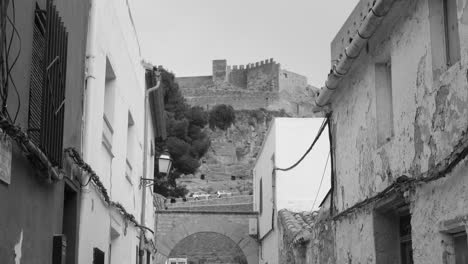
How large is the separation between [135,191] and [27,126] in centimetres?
829

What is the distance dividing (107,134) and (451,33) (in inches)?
187

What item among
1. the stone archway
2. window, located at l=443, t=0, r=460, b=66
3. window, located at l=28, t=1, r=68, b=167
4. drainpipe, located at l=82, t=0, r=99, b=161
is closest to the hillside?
the stone archway

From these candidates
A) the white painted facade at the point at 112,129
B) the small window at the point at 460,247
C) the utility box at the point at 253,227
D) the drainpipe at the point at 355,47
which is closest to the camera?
the small window at the point at 460,247

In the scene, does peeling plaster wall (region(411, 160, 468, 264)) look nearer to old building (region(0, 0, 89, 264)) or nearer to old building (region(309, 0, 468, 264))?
old building (region(309, 0, 468, 264))

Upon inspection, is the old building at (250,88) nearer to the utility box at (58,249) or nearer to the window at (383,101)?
the window at (383,101)

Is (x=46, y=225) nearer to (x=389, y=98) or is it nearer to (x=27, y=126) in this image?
(x=27, y=126)

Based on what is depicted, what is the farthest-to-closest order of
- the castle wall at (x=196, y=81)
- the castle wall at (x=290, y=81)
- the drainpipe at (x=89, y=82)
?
the castle wall at (x=196, y=81) < the castle wall at (x=290, y=81) < the drainpipe at (x=89, y=82)

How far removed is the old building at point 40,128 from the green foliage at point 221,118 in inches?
2878

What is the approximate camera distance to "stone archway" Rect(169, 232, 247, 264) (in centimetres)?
4100

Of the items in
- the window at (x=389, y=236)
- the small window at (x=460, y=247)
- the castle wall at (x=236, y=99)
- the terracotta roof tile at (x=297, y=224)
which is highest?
the castle wall at (x=236, y=99)

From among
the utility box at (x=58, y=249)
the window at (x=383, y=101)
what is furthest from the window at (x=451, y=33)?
the utility box at (x=58, y=249)

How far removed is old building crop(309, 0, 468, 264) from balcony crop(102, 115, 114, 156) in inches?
125

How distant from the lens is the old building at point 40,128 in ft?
14.9

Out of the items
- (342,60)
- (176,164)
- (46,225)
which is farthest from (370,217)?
(176,164)
